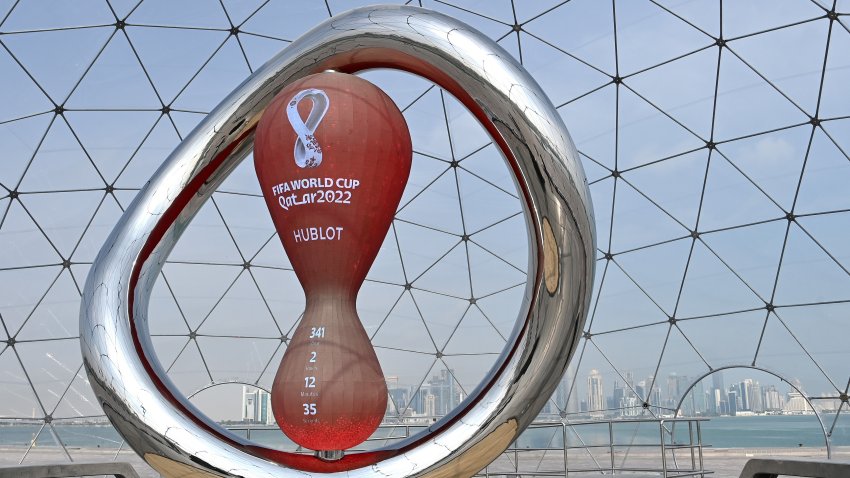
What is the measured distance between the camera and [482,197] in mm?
22516

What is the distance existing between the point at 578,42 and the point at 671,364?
10.1m

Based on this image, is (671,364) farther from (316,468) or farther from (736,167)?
(316,468)

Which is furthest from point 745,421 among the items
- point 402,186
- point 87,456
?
point 402,186

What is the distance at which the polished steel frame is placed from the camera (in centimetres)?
477

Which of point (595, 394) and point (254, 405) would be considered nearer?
point (595, 394)

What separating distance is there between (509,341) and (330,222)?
1.50 meters

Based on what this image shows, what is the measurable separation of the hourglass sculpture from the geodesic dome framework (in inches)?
599

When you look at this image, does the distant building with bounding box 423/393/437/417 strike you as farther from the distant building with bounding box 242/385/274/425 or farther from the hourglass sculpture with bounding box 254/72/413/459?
the hourglass sculpture with bounding box 254/72/413/459

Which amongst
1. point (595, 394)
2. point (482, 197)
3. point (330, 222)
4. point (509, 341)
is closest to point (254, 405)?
point (482, 197)

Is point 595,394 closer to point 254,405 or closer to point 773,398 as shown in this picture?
point 254,405

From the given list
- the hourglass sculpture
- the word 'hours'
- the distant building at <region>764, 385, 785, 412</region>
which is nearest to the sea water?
the distant building at <region>764, 385, 785, 412</region>

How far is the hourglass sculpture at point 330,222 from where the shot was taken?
504cm

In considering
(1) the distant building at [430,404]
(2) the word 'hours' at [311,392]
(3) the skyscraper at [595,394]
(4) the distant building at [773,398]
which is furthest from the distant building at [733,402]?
(2) the word 'hours' at [311,392]

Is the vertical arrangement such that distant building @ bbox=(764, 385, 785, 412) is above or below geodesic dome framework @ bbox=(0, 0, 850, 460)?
below
